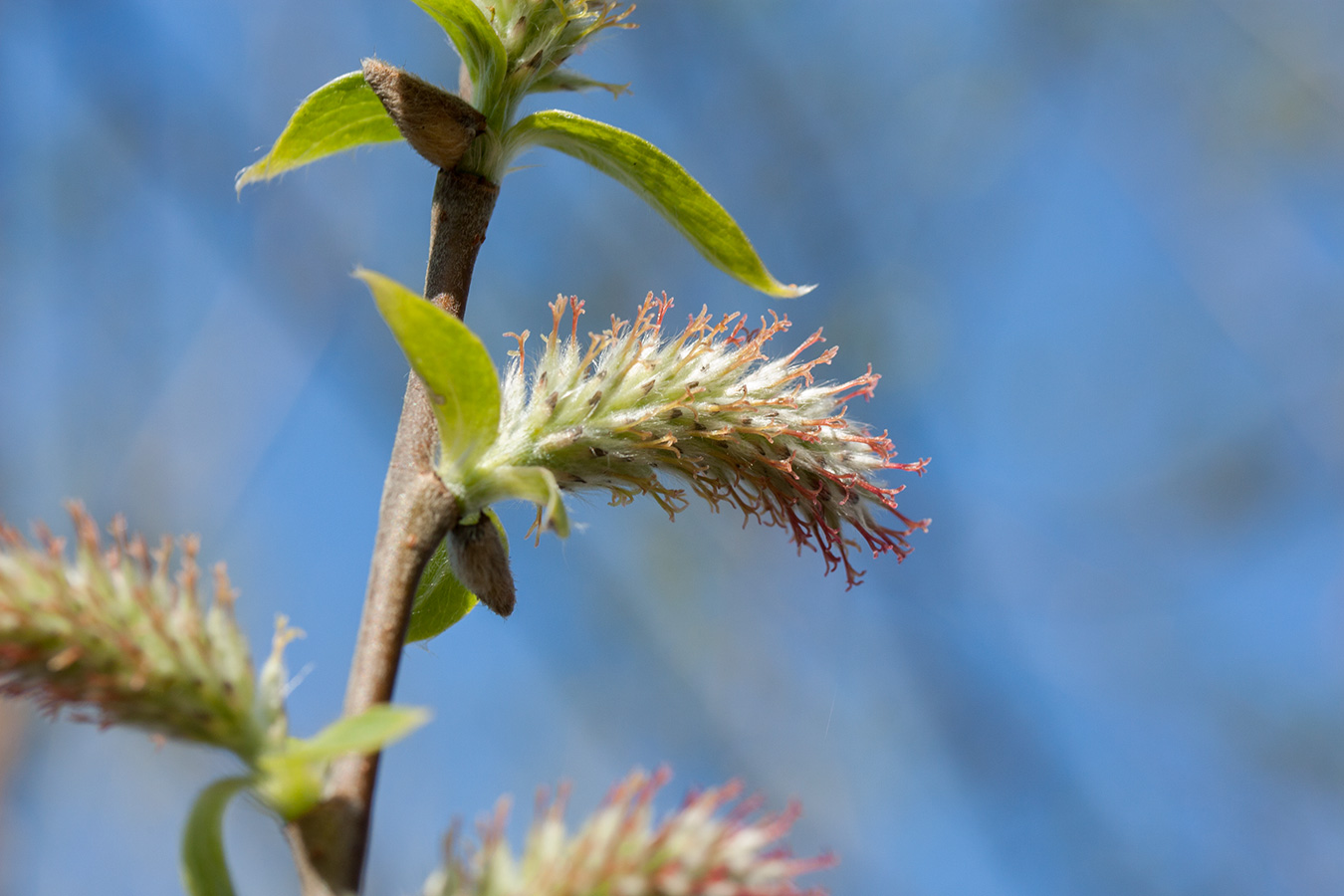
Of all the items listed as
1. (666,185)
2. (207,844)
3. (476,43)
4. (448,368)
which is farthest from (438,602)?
(476,43)

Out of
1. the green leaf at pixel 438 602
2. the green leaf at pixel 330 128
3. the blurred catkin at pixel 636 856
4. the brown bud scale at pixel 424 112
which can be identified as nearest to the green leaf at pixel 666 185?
the brown bud scale at pixel 424 112

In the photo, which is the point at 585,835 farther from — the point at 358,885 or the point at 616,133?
the point at 616,133

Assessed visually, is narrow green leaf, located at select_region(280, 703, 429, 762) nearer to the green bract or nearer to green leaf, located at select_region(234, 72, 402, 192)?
the green bract

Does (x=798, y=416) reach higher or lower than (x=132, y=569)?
higher

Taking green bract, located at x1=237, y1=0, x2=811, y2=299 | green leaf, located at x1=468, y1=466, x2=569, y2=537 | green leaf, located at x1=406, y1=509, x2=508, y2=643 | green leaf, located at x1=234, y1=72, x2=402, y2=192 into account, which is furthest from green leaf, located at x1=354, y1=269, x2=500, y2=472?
green leaf, located at x1=234, y1=72, x2=402, y2=192

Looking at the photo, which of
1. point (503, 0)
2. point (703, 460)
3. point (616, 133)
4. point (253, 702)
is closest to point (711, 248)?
point (616, 133)

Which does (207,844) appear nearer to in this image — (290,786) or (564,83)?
(290,786)
